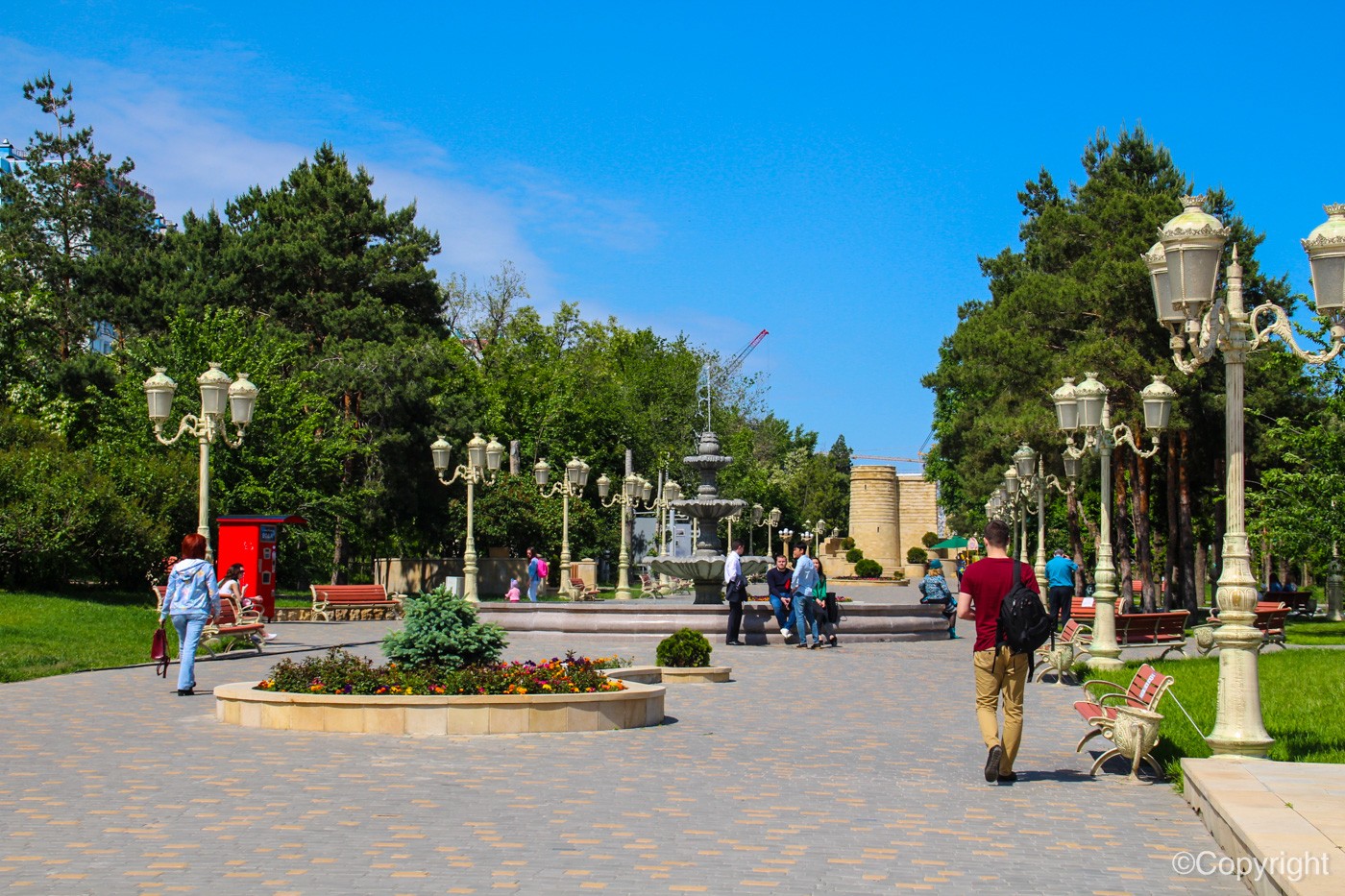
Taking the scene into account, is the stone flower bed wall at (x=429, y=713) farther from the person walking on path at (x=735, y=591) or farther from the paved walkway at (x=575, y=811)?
the person walking on path at (x=735, y=591)

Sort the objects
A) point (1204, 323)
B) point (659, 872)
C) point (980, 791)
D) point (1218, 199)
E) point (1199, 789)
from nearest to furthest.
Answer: point (659, 872) < point (1199, 789) < point (980, 791) < point (1204, 323) < point (1218, 199)

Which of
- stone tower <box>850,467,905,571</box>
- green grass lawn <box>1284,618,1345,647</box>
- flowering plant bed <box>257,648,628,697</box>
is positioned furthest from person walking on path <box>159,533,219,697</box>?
stone tower <box>850,467,905,571</box>

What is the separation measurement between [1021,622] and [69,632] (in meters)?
16.7

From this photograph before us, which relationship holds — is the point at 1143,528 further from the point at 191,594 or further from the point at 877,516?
the point at 877,516

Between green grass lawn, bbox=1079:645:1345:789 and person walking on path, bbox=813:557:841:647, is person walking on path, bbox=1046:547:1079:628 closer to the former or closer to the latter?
green grass lawn, bbox=1079:645:1345:789

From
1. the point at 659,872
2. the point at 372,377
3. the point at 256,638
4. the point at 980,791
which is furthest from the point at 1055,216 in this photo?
the point at 659,872

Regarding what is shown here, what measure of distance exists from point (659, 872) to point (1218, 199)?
35.9 m

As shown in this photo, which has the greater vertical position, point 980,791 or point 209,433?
point 209,433

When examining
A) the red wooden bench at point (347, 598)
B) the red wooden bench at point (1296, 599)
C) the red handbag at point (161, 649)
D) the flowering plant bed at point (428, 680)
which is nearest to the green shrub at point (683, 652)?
the flowering plant bed at point (428, 680)

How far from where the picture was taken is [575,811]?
307 inches

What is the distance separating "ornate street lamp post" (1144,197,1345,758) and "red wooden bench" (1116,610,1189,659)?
10.7 meters

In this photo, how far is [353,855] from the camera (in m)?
6.52

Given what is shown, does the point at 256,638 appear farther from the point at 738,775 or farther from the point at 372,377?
the point at 372,377

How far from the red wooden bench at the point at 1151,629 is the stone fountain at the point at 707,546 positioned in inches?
285
